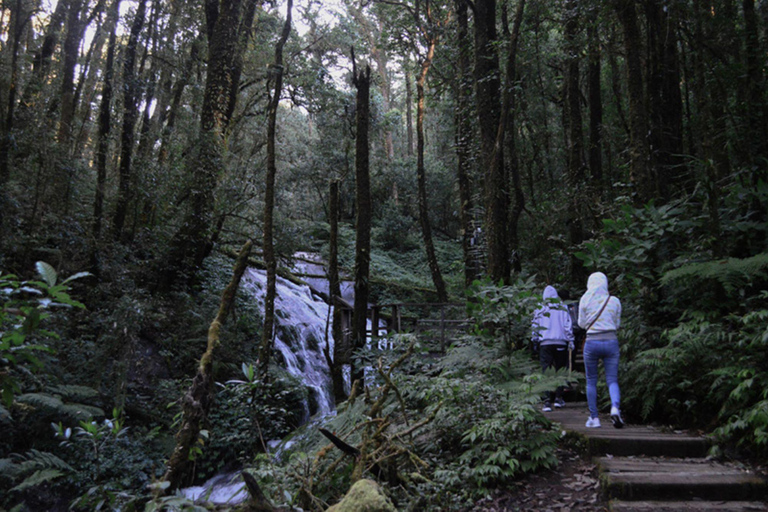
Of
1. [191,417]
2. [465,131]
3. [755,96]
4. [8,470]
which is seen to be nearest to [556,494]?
[191,417]

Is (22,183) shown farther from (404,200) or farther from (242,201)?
(404,200)

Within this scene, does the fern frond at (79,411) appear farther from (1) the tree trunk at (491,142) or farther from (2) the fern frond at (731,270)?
(2) the fern frond at (731,270)

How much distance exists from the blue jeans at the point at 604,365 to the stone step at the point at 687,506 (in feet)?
5.40

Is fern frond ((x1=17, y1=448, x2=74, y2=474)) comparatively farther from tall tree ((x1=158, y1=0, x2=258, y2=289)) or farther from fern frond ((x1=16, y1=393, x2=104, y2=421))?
tall tree ((x1=158, y1=0, x2=258, y2=289))

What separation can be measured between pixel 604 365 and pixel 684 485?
1.79m

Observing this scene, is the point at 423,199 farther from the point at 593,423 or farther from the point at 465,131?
the point at 593,423

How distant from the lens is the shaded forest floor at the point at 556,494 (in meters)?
4.14

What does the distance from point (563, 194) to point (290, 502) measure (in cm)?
1276

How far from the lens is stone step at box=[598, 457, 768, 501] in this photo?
391cm

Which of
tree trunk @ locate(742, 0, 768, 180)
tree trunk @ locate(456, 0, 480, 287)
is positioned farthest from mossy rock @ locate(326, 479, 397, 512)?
tree trunk @ locate(742, 0, 768, 180)

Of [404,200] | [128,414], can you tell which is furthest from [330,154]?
[128,414]

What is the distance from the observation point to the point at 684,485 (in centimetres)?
397

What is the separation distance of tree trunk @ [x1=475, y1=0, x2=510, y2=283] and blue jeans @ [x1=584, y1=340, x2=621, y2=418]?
9.41 ft

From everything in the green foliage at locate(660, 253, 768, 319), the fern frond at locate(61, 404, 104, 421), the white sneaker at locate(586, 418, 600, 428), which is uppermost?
the green foliage at locate(660, 253, 768, 319)
